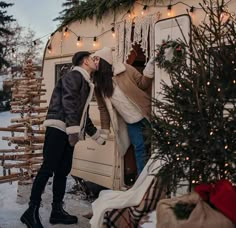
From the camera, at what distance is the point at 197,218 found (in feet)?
8.93

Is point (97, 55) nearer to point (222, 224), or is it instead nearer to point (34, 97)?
point (34, 97)

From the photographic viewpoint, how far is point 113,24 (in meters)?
5.72

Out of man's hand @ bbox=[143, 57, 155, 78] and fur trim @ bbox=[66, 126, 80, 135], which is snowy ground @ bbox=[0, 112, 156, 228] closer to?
fur trim @ bbox=[66, 126, 80, 135]

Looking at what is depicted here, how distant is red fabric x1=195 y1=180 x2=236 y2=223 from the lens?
2.78 metres

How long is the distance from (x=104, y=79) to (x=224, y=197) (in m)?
2.64

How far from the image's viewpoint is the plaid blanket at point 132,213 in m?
4.07

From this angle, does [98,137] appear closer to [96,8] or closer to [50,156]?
[50,156]

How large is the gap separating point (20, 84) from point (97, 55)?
2132 mm

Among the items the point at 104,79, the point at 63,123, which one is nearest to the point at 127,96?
the point at 104,79

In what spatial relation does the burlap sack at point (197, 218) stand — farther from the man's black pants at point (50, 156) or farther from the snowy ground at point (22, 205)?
the man's black pants at point (50, 156)

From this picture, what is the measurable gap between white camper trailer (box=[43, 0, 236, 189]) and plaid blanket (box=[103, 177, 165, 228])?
4.25ft

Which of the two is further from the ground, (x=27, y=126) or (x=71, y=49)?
(x=71, y=49)

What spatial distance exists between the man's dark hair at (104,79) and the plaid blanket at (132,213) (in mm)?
1472

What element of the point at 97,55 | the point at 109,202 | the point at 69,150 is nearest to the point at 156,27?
the point at 97,55
